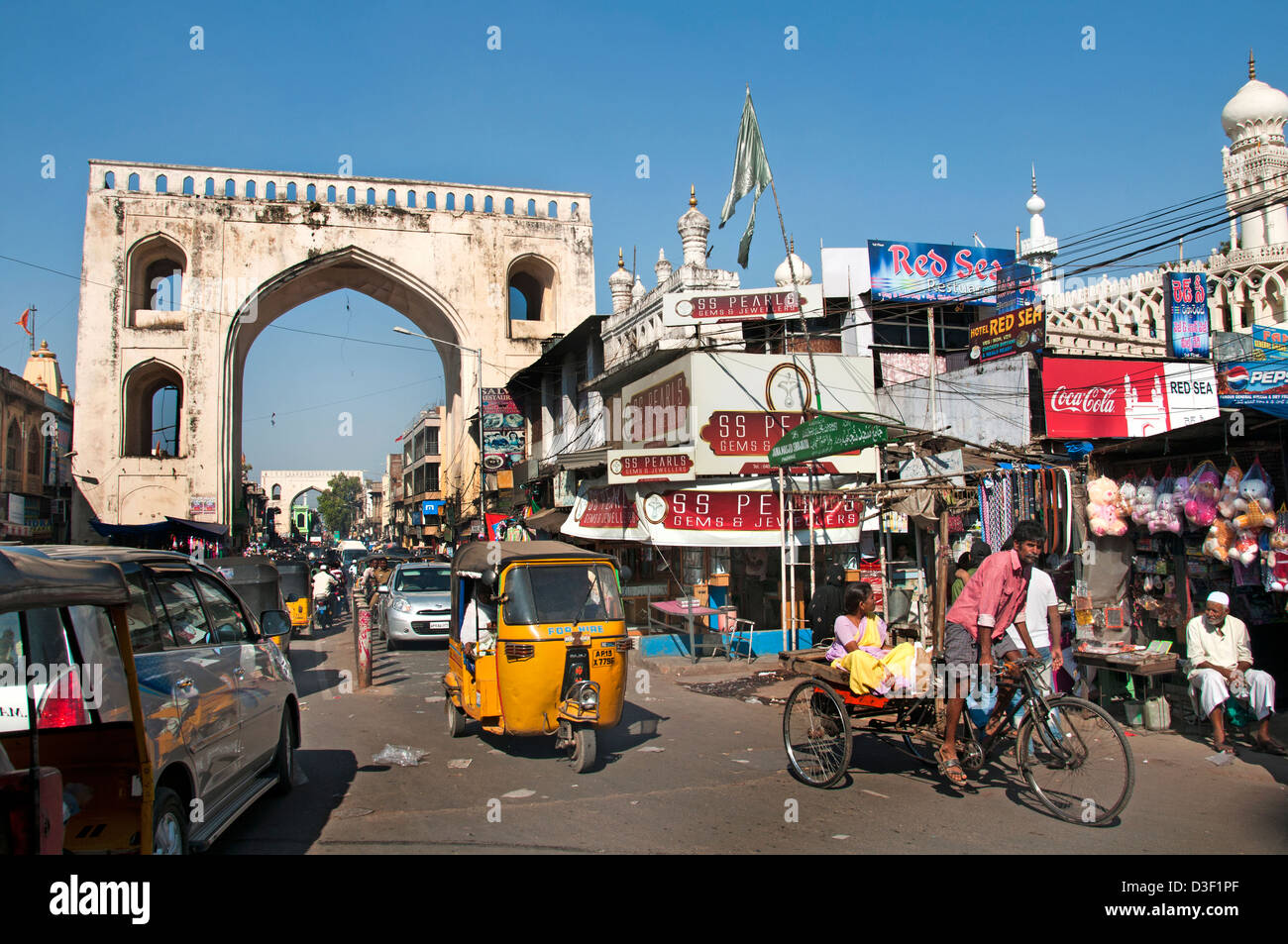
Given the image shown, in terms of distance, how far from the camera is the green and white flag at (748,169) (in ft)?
43.8

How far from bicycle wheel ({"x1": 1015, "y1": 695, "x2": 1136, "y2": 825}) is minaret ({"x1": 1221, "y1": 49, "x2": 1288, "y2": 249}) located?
32.3m

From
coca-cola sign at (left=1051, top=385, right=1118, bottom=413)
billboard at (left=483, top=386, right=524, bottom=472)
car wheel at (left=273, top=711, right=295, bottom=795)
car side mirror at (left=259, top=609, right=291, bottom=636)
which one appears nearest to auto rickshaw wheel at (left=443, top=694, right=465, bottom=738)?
car wheel at (left=273, top=711, right=295, bottom=795)

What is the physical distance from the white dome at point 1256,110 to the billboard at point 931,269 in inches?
741

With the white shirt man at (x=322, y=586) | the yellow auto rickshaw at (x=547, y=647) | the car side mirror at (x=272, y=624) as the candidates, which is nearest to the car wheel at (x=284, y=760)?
the car side mirror at (x=272, y=624)

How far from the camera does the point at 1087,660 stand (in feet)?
26.3

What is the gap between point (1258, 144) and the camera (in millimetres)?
31000

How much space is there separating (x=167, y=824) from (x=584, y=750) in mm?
3428

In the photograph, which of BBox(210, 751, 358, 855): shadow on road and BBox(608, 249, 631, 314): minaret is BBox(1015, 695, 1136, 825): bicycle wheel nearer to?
BBox(210, 751, 358, 855): shadow on road

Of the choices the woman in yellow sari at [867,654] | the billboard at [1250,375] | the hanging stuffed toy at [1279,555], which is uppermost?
the billboard at [1250,375]

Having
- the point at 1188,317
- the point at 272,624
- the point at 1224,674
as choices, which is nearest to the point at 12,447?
the point at 272,624

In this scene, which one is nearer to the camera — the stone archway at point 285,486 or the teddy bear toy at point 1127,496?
the teddy bear toy at point 1127,496

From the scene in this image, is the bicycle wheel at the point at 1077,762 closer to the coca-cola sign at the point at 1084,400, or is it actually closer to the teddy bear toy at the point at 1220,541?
the teddy bear toy at the point at 1220,541

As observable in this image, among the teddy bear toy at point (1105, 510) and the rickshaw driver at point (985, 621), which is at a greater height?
the teddy bear toy at point (1105, 510)
